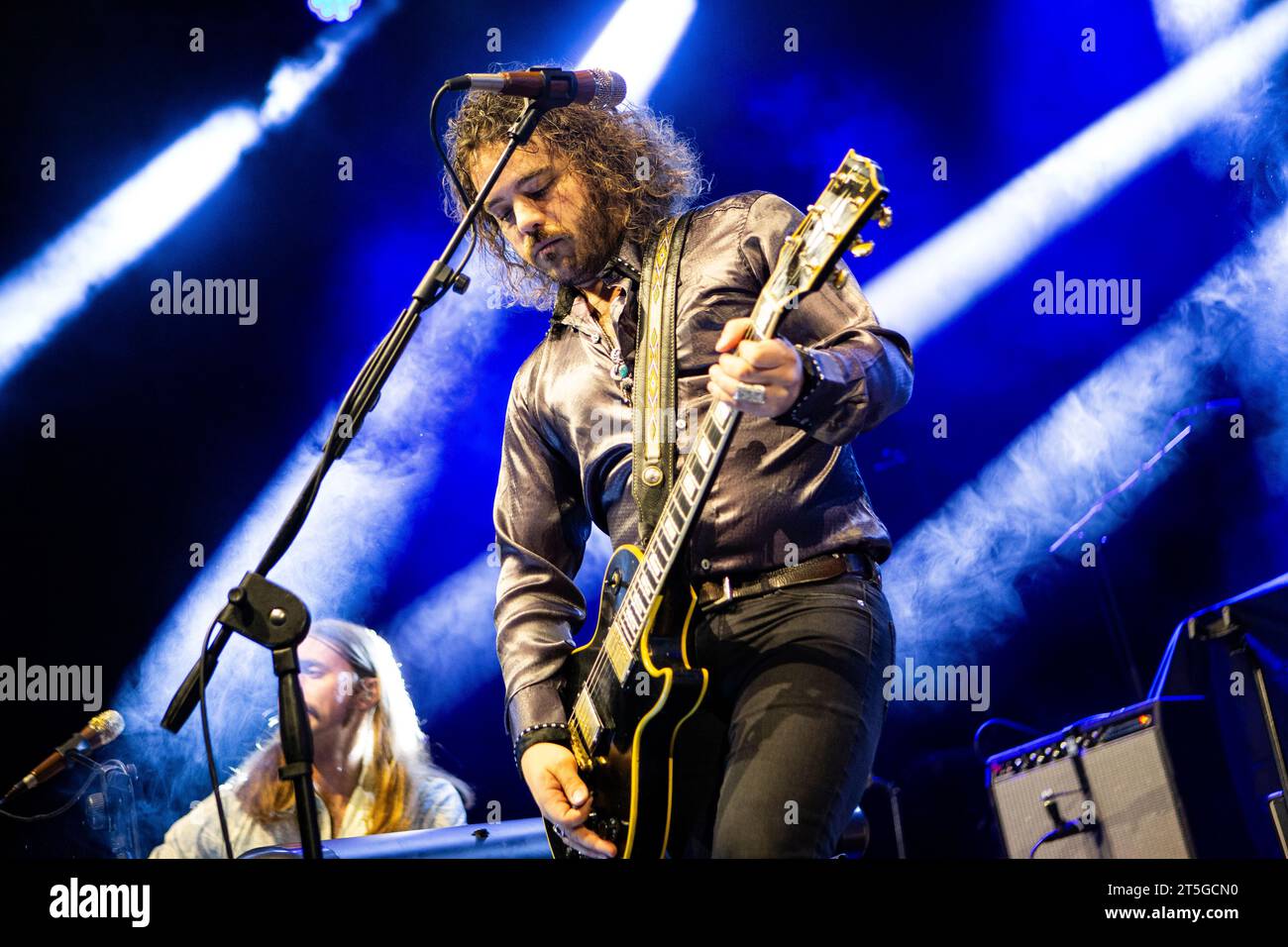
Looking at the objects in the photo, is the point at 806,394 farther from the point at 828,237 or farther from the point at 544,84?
the point at 544,84

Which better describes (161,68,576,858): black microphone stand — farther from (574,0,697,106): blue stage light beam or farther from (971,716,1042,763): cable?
(971,716,1042,763): cable

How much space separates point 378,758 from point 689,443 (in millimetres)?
2329

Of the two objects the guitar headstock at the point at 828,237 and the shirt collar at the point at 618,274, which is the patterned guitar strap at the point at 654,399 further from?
the guitar headstock at the point at 828,237

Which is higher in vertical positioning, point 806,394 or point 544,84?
point 544,84

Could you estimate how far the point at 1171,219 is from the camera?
4.18m

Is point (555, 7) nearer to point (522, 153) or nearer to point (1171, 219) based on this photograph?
point (522, 153)

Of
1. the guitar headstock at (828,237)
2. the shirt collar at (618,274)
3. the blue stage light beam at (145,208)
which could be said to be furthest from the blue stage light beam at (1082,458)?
the blue stage light beam at (145,208)

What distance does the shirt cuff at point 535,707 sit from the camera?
8.55 feet

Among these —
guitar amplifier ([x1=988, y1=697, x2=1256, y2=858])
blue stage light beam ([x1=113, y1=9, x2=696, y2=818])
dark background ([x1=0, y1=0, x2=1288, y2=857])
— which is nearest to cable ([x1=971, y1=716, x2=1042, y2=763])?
dark background ([x1=0, y1=0, x2=1288, y2=857])

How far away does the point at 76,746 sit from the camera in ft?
13.5

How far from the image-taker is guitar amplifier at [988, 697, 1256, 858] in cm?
Result: 286

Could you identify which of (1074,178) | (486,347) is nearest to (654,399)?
(486,347)
